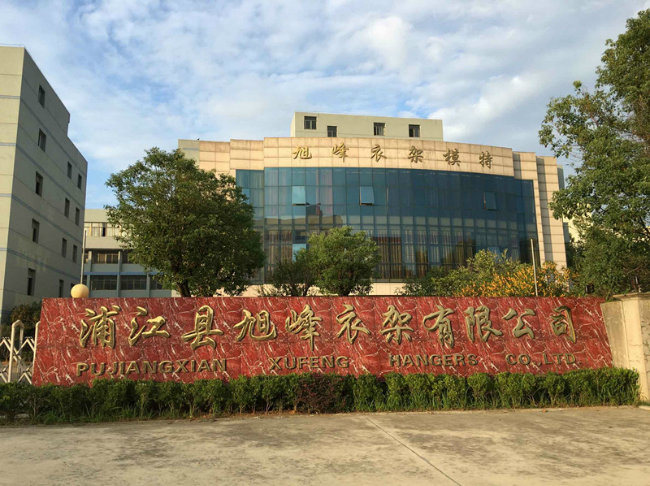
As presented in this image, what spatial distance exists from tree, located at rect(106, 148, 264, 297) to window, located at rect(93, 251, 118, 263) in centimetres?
4065

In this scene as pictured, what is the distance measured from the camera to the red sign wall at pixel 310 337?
10945mm

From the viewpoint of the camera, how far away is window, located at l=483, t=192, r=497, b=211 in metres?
41.0

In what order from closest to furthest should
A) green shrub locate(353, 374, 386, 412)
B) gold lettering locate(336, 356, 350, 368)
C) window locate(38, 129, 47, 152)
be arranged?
green shrub locate(353, 374, 386, 412) < gold lettering locate(336, 356, 350, 368) < window locate(38, 129, 47, 152)

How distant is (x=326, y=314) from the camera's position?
11.6 metres

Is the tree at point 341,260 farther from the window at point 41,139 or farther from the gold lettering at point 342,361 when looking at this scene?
the window at point 41,139

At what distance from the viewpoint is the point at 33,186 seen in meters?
28.3

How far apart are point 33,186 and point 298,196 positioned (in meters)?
18.0

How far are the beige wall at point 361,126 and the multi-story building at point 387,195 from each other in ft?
23.2

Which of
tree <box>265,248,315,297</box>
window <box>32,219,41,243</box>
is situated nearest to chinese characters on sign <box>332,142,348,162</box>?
tree <box>265,248,315,297</box>

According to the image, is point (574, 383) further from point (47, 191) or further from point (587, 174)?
point (47, 191)

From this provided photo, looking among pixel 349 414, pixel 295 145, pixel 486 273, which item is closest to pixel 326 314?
pixel 349 414

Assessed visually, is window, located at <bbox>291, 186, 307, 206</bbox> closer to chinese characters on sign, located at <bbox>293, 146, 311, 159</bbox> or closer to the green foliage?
chinese characters on sign, located at <bbox>293, 146, 311, 159</bbox>

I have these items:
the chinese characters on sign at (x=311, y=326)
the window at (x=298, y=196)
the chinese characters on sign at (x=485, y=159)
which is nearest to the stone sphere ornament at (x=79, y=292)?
the chinese characters on sign at (x=311, y=326)

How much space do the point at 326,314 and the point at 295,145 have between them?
29775 millimetres
